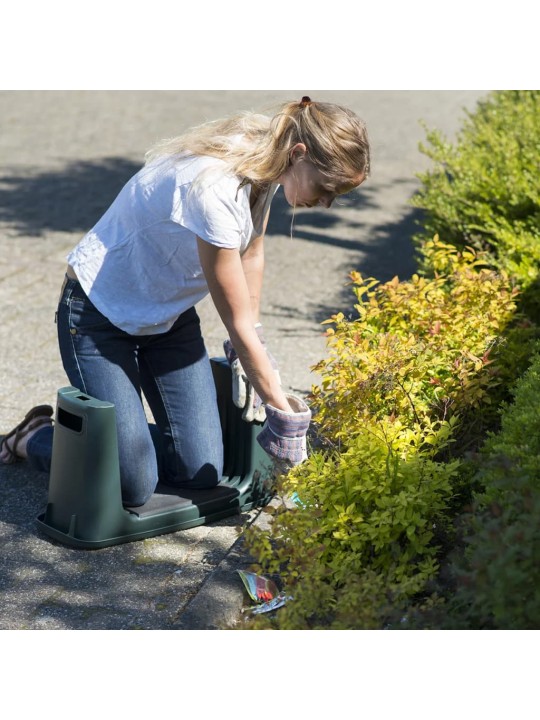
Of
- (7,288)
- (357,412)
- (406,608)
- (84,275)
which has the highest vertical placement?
(84,275)

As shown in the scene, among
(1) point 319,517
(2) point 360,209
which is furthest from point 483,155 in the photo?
(1) point 319,517

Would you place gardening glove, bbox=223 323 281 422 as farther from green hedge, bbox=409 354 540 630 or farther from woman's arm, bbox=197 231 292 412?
green hedge, bbox=409 354 540 630

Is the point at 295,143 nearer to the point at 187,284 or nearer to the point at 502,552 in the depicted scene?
the point at 187,284

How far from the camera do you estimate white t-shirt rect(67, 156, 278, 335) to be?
3189 mm

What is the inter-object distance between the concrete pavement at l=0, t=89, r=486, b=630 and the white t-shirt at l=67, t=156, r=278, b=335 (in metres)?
0.87

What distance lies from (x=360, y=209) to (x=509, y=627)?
6.23 meters

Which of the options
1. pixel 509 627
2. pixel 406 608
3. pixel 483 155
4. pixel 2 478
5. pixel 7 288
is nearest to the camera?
pixel 509 627

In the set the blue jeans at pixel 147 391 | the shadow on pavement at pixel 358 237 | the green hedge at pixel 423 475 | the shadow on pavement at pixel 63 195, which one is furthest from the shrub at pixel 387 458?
the shadow on pavement at pixel 63 195

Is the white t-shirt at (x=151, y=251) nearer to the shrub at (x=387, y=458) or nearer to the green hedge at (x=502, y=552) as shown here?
the shrub at (x=387, y=458)

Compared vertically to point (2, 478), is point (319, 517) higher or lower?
higher

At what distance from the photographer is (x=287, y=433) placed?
3.21m

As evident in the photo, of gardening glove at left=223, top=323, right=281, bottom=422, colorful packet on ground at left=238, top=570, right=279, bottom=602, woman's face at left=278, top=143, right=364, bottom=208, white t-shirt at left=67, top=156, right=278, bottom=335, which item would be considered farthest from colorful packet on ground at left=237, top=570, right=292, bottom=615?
woman's face at left=278, top=143, right=364, bottom=208

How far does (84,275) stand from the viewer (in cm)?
340

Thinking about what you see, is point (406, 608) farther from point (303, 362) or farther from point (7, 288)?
point (7, 288)
